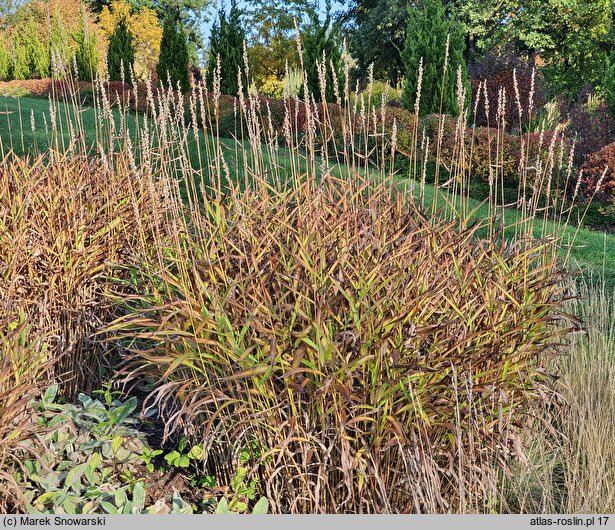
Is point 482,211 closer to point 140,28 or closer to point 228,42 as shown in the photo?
point 228,42

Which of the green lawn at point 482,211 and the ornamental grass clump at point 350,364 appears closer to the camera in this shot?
the ornamental grass clump at point 350,364

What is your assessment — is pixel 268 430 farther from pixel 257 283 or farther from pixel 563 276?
pixel 563 276

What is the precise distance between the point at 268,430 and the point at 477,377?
2.76 ft

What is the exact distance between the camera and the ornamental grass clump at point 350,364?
2.35m

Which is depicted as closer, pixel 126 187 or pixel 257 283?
pixel 257 283

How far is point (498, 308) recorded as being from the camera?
268 cm

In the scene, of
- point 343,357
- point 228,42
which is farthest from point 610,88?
point 343,357

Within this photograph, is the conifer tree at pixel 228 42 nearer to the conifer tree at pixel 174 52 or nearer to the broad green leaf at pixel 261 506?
the conifer tree at pixel 174 52

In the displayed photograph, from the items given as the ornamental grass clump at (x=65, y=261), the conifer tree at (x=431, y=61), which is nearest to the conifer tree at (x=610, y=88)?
the conifer tree at (x=431, y=61)

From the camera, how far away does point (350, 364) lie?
229 cm

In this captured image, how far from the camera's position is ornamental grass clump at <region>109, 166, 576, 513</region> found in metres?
2.35

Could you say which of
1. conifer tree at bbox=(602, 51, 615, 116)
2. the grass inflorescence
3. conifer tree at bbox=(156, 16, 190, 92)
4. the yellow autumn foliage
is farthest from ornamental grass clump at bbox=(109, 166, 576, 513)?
the yellow autumn foliage

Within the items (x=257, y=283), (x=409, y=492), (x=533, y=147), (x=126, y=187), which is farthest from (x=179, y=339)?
(x=533, y=147)

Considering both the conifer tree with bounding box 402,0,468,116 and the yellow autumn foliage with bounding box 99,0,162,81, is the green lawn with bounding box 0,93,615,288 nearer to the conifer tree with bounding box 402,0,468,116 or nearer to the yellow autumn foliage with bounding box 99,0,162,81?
the conifer tree with bounding box 402,0,468,116
